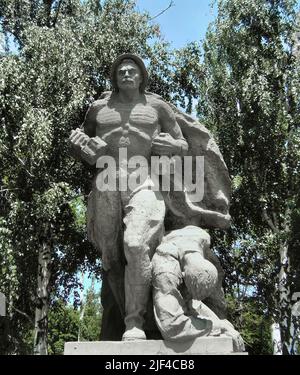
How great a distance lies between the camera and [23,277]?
41.6 feet

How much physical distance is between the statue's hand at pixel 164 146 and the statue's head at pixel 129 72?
0.67 m

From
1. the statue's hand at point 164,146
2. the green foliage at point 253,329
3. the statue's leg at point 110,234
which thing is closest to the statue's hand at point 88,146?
the statue's leg at point 110,234

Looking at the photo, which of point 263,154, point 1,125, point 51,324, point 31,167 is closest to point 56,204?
point 31,167

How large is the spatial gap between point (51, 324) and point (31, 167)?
15.4 m

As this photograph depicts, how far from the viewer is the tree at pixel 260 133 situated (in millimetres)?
13539

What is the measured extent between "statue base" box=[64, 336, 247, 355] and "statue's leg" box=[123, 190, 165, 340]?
0.14 meters

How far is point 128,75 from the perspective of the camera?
18.7ft

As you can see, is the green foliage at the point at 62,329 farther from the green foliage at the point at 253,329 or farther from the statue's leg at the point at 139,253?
the statue's leg at the point at 139,253

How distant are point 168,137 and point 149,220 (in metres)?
0.98

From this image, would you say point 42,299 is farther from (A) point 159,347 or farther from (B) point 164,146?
(A) point 159,347

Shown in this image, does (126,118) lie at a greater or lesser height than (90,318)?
lesser

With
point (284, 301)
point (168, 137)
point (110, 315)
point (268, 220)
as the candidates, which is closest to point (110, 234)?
point (110, 315)
